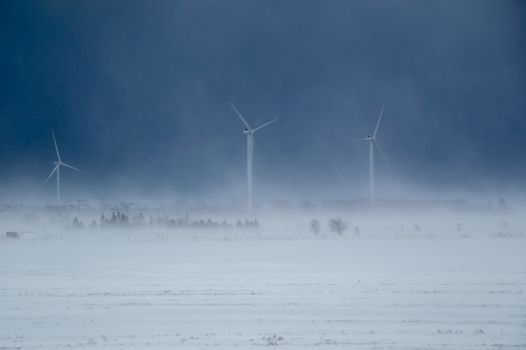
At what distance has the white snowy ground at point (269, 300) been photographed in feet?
50.5

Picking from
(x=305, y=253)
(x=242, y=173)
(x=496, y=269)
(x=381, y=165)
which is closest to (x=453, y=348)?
(x=496, y=269)

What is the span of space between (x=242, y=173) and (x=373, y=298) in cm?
12007

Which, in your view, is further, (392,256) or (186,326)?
(392,256)

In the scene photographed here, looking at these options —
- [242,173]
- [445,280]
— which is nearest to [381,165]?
[242,173]

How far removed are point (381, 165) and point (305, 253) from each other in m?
120

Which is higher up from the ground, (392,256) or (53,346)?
(392,256)

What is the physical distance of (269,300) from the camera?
19766 mm

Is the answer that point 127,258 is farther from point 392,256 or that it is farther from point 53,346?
point 53,346

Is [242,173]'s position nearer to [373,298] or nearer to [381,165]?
[381,165]

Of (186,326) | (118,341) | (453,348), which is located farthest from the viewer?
(186,326)

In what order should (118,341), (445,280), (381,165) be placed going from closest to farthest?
(118,341) → (445,280) → (381,165)

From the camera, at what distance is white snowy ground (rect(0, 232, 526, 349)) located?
50.5 feet

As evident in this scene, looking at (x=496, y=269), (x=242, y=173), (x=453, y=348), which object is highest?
(x=242, y=173)

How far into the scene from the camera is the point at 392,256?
31.8 m
